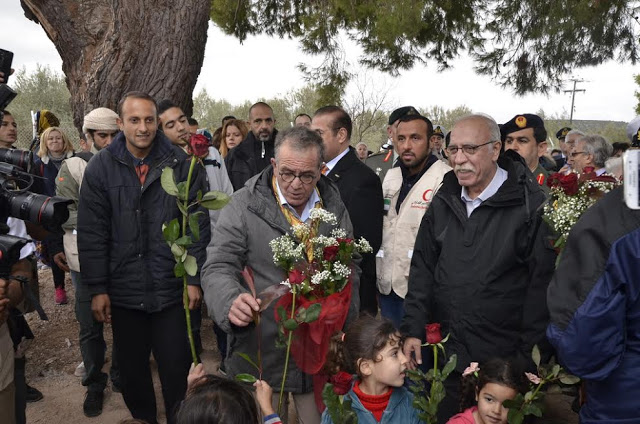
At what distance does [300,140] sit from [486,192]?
976 mm

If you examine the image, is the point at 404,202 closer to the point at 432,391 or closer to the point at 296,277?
the point at 432,391

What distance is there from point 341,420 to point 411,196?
6.61ft

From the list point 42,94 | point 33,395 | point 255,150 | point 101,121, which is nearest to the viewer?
point 101,121

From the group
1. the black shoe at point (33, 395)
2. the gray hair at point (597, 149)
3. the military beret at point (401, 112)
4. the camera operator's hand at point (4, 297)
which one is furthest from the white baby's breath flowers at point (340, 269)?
the gray hair at point (597, 149)

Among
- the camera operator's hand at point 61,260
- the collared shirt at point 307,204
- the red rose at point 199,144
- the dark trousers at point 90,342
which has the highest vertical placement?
the red rose at point 199,144

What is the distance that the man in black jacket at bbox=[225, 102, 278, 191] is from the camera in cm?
566

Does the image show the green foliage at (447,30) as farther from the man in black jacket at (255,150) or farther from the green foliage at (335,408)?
the green foliage at (335,408)

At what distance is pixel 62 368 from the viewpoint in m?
5.12

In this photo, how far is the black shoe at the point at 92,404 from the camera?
421cm

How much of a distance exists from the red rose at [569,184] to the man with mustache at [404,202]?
1.51 metres

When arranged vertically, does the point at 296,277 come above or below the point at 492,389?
above

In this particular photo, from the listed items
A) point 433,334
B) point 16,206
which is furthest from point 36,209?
point 433,334

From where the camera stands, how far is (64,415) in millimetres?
4234

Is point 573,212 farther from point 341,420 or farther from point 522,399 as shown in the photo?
point 341,420
